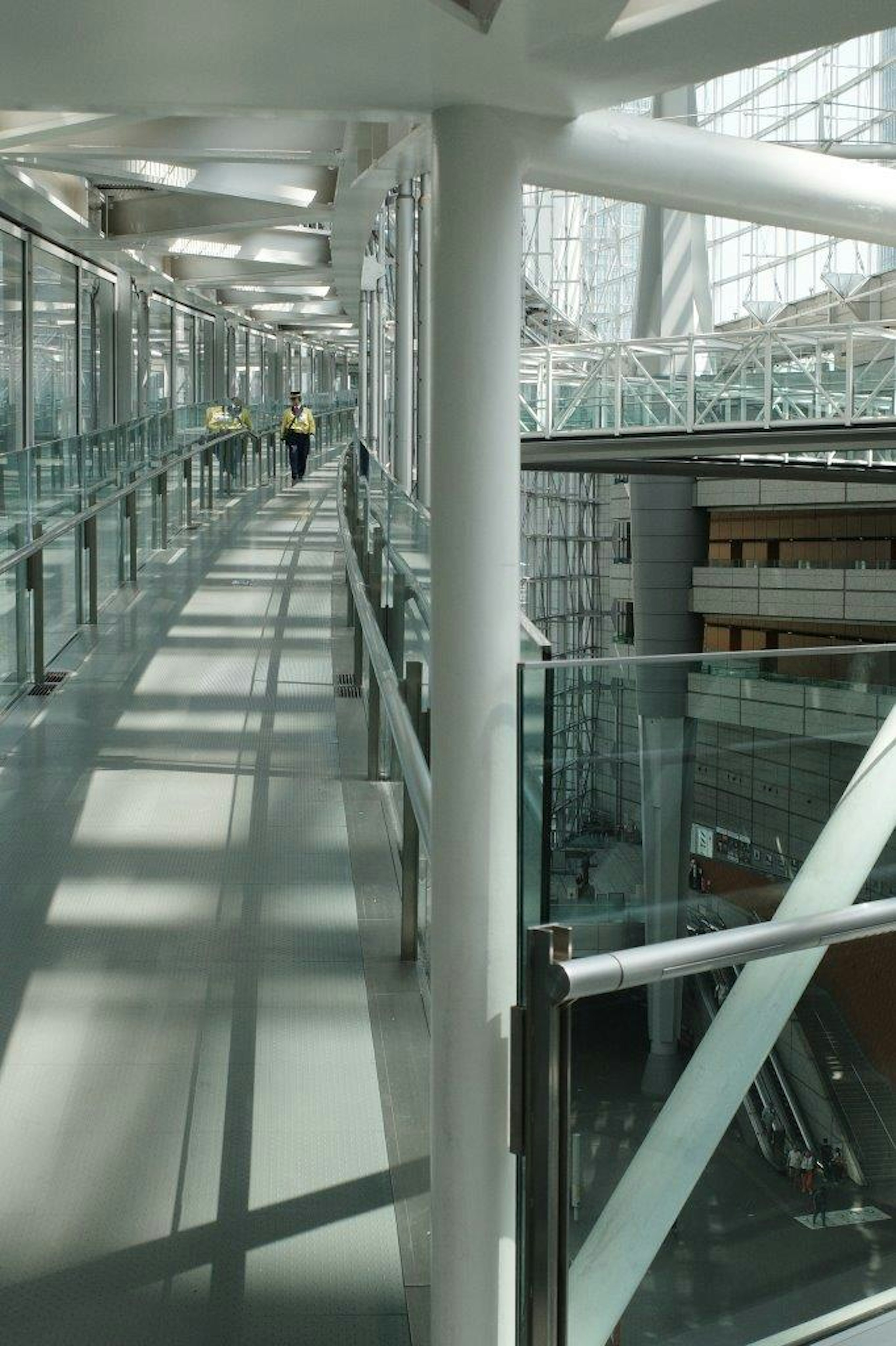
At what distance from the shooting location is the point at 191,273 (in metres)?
20.6

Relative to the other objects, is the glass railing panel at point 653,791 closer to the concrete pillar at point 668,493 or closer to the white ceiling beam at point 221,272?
the concrete pillar at point 668,493

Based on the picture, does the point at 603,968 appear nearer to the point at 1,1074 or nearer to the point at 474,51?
the point at 474,51

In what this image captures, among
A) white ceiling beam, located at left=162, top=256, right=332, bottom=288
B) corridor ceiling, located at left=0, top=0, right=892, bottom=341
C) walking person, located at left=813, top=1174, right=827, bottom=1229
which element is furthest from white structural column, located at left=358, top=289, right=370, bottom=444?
walking person, located at left=813, top=1174, right=827, bottom=1229

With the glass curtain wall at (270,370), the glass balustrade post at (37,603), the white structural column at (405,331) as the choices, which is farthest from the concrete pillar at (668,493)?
the glass curtain wall at (270,370)

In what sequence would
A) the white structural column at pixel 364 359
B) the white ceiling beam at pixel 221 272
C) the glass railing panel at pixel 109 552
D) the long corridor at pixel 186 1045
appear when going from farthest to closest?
the white structural column at pixel 364 359 < the white ceiling beam at pixel 221 272 < the glass railing panel at pixel 109 552 < the long corridor at pixel 186 1045

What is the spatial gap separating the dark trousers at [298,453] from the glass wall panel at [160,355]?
6.66 feet


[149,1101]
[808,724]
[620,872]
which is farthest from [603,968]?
[149,1101]

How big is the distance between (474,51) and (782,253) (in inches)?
1127

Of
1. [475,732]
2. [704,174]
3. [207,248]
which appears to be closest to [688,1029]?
[475,732]

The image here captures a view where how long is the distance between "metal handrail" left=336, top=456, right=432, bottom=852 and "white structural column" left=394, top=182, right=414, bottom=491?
651 cm

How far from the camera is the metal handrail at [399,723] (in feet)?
8.92

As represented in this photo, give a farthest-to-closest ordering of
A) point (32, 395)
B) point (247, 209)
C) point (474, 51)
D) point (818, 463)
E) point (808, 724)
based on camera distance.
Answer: point (818, 463) < point (247, 209) < point (32, 395) < point (808, 724) < point (474, 51)

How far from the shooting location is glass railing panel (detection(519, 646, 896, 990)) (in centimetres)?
191

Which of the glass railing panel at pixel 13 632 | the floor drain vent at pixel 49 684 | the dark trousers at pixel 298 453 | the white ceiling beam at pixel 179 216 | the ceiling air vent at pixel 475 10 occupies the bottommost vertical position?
the floor drain vent at pixel 49 684
